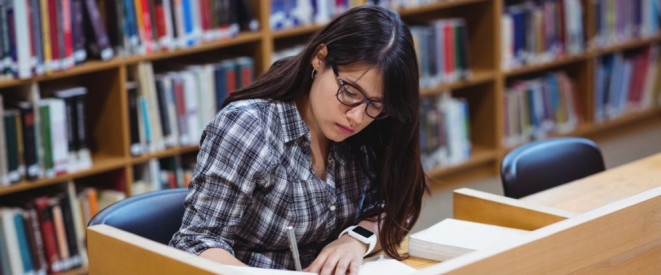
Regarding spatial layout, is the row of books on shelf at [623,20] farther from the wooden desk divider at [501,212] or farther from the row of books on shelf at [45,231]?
the wooden desk divider at [501,212]

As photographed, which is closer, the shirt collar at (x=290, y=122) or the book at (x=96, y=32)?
the shirt collar at (x=290, y=122)

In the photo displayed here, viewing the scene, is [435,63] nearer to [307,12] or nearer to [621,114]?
[307,12]

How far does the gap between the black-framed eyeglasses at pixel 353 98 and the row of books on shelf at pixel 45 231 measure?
1.87 meters

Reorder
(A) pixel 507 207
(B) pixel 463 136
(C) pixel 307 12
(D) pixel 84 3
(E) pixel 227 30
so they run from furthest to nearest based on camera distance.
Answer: (B) pixel 463 136, (C) pixel 307 12, (E) pixel 227 30, (D) pixel 84 3, (A) pixel 507 207

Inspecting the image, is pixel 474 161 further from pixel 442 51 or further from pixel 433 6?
pixel 433 6

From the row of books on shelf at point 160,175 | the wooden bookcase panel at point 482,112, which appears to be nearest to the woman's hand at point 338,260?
the row of books on shelf at point 160,175

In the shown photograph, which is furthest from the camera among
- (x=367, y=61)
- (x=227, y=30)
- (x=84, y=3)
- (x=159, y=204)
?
(x=227, y=30)

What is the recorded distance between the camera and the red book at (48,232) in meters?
3.37

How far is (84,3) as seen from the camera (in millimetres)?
3348

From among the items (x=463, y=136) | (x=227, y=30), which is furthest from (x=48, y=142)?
(x=463, y=136)

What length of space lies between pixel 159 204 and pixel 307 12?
2059 millimetres

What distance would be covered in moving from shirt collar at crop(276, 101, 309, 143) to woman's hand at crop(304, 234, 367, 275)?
229 mm

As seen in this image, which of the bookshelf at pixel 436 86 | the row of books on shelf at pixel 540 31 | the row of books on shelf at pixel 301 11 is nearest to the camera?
the bookshelf at pixel 436 86

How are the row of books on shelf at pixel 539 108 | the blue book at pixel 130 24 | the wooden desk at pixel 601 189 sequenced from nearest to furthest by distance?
the wooden desk at pixel 601 189 < the blue book at pixel 130 24 < the row of books on shelf at pixel 539 108
